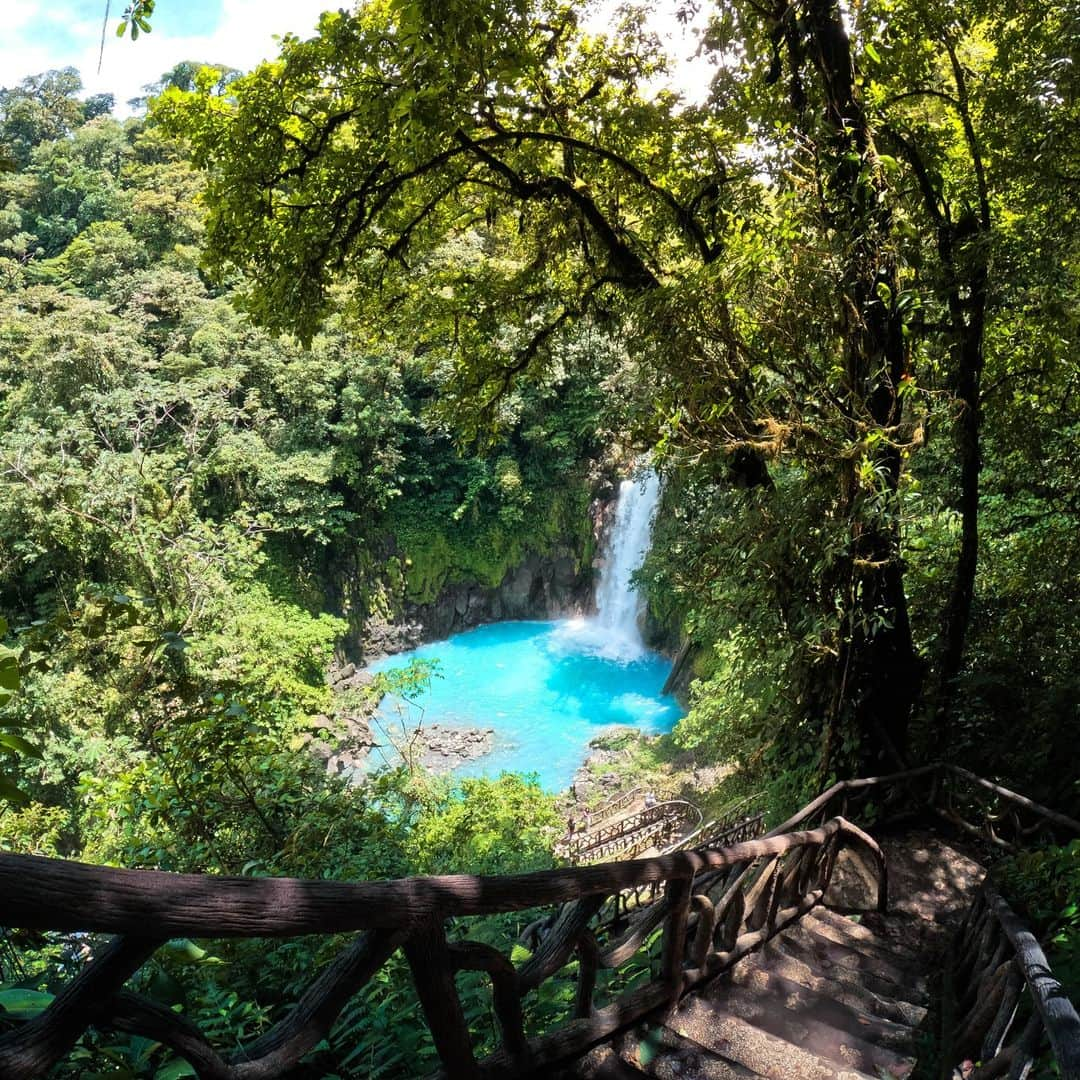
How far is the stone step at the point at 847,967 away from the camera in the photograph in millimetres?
3402

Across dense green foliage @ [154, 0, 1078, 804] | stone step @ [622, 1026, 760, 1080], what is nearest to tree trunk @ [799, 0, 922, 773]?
dense green foliage @ [154, 0, 1078, 804]

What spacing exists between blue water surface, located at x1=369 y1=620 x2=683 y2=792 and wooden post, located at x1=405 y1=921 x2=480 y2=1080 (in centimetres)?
1461

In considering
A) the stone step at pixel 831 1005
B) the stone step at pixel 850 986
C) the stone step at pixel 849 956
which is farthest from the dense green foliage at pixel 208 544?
the stone step at pixel 849 956

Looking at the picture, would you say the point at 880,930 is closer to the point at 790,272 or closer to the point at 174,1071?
the point at 790,272

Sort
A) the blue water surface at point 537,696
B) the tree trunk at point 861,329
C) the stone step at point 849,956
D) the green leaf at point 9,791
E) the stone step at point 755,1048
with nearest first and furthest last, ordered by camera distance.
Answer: the green leaf at point 9,791 → the stone step at point 755,1048 → the stone step at point 849,956 → the tree trunk at point 861,329 → the blue water surface at point 537,696

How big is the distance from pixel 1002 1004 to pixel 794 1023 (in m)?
1.01

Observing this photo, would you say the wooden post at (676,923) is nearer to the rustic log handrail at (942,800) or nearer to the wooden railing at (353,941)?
the wooden railing at (353,941)

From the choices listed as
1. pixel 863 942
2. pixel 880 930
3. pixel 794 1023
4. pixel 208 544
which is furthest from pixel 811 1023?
pixel 208 544

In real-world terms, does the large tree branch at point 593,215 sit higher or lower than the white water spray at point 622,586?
higher

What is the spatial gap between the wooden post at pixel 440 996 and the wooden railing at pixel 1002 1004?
3.70 ft

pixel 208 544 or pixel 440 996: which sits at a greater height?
pixel 440 996

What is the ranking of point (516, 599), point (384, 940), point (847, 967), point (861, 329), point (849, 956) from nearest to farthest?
point (384, 940), point (847, 967), point (849, 956), point (861, 329), point (516, 599)

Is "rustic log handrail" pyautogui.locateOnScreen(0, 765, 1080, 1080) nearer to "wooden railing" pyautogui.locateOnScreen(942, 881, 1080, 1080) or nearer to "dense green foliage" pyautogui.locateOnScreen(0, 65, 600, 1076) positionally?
"wooden railing" pyautogui.locateOnScreen(942, 881, 1080, 1080)

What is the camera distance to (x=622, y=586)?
2233 centimetres
